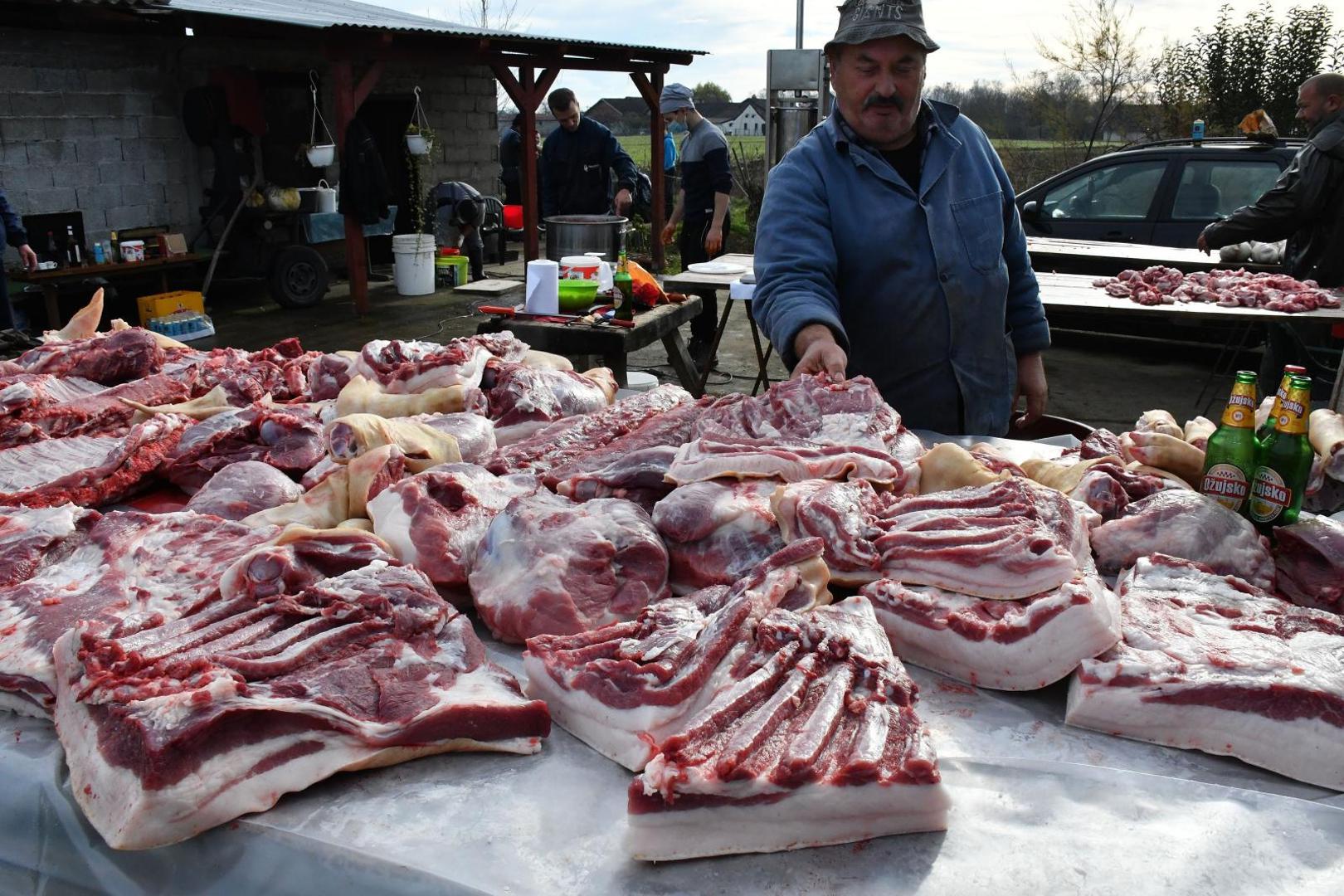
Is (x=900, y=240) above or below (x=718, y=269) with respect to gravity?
above

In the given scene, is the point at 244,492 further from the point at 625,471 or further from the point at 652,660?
the point at 652,660

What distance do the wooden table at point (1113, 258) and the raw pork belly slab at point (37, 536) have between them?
7.97 meters

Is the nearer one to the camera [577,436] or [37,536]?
[37,536]

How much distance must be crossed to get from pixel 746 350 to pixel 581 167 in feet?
8.79

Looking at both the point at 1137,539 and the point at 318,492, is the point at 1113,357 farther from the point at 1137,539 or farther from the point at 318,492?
the point at 318,492

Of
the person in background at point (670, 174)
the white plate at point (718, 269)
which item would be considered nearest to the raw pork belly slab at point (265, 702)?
the white plate at point (718, 269)

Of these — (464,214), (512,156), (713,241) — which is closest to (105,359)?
(713,241)

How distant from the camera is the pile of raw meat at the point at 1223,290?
6816mm

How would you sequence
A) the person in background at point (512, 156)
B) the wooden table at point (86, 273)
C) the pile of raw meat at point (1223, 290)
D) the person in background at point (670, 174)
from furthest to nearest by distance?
the person in background at point (670, 174) < the person in background at point (512, 156) < the wooden table at point (86, 273) < the pile of raw meat at point (1223, 290)

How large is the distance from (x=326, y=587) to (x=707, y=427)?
113cm

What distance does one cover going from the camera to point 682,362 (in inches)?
306

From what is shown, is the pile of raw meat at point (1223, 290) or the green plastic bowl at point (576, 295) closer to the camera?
the green plastic bowl at point (576, 295)

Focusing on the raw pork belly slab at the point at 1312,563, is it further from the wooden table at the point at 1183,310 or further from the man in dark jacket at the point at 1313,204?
the man in dark jacket at the point at 1313,204

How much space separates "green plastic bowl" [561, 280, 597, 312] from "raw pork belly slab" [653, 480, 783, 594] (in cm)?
393
